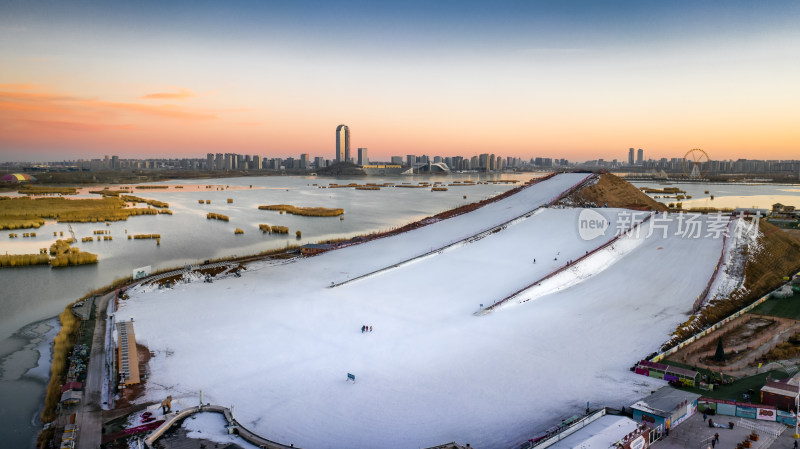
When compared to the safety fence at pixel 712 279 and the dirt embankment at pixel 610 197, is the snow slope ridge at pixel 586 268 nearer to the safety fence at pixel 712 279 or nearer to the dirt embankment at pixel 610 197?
the safety fence at pixel 712 279

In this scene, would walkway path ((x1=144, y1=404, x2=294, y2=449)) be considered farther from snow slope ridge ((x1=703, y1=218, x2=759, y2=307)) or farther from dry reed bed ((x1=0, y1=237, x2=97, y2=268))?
dry reed bed ((x1=0, y1=237, x2=97, y2=268))

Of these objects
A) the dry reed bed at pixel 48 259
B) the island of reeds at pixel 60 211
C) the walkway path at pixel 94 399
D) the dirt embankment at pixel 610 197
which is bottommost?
the walkway path at pixel 94 399

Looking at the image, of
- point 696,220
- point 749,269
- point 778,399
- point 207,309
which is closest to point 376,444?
point 778,399

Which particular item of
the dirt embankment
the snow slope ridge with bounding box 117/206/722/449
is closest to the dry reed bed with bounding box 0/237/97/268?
the snow slope ridge with bounding box 117/206/722/449

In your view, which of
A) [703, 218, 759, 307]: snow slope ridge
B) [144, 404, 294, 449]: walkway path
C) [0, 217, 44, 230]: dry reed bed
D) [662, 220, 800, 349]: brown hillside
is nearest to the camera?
[144, 404, 294, 449]: walkway path

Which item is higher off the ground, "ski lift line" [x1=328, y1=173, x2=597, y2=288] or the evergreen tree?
"ski lift line" [x1=328, y1=173, x2=597, y2=288]

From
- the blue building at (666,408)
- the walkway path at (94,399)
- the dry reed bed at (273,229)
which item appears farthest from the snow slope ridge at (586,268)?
the dry reed bed at (273,229)
